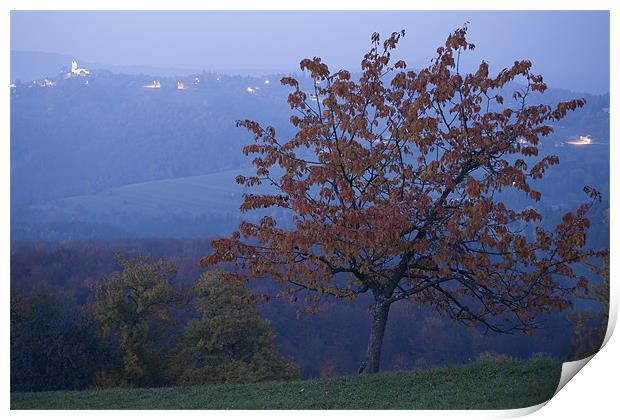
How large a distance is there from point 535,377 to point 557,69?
707 cm

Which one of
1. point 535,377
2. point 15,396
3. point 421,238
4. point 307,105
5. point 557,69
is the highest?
point 557,69

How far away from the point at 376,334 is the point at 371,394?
0.81 meters

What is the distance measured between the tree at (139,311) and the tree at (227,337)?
60 cm

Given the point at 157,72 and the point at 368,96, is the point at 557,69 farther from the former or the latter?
the point at 157,72

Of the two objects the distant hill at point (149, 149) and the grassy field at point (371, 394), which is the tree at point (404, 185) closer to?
the grassy field at point (371, 394)

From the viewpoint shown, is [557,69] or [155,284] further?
[155,284]

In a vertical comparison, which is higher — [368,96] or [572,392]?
[368,96]

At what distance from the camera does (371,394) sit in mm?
8172
